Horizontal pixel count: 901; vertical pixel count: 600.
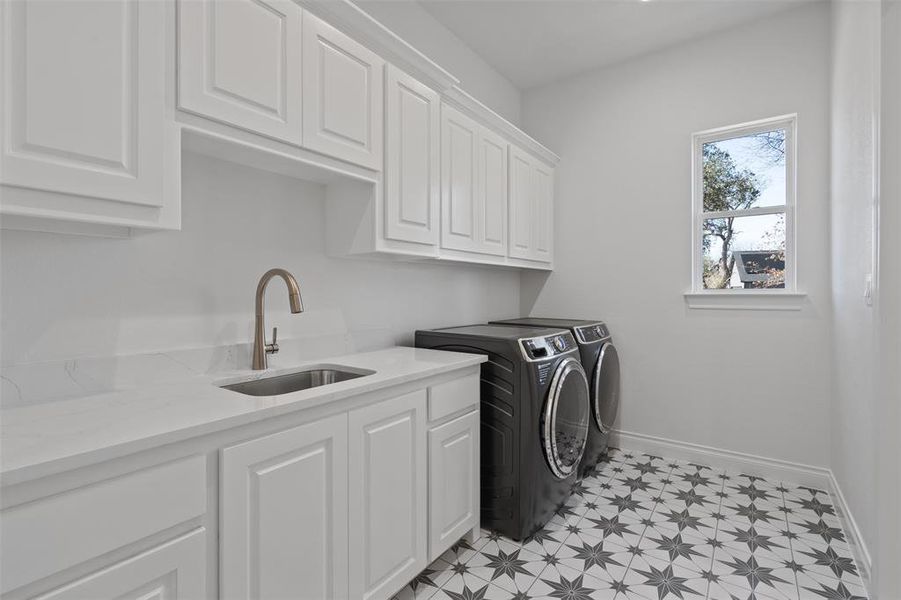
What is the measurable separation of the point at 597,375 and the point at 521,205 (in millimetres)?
1212

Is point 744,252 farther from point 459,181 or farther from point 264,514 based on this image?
point 264,514

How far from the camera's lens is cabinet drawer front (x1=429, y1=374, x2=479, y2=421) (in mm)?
1753

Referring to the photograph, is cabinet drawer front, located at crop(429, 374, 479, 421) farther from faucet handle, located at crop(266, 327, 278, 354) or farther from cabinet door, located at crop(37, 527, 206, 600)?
cabinet door, located at crop(37, 527, 206, 600)

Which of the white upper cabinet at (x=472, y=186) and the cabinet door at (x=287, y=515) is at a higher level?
the white upper cabinet at (x=472, y=186)

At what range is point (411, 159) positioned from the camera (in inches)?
81.0

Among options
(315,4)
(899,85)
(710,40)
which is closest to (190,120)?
(315,4)

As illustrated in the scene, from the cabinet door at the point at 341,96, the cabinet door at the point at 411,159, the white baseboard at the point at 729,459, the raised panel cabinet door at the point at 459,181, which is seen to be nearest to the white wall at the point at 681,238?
the white baseboard at the point at 729,459

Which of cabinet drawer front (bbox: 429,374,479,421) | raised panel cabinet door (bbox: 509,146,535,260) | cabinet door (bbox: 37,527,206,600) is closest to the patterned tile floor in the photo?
cabinet drawer front (bbox: 429,374,479,421)

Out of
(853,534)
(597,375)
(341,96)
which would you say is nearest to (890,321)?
(853,534)

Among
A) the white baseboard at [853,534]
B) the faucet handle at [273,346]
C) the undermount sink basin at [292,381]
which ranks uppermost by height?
the faucet handle at [273,346]

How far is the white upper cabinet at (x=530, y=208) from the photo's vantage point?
2980 millimetres

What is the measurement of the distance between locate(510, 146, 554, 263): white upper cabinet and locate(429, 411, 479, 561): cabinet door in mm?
1387

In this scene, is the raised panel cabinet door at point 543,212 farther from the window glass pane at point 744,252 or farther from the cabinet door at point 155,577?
the cabinet door at point 155,577

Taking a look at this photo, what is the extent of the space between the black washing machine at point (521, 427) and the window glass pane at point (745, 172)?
1.71 metres
